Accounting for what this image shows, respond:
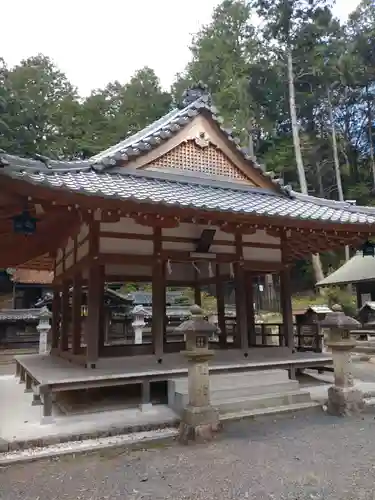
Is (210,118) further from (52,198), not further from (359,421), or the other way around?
(359,421)

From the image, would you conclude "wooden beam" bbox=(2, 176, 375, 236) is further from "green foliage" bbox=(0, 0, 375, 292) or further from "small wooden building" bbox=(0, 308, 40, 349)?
"green foliage" bbox=(0, 0, 375, 292)

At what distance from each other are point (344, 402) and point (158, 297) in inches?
135

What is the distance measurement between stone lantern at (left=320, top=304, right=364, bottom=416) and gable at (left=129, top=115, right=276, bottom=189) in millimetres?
3998

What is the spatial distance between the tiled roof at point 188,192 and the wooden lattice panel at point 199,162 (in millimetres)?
229

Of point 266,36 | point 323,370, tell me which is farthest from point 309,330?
point 266,36

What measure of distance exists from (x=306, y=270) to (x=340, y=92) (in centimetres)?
1505

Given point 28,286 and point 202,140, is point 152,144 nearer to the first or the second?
point 202,140

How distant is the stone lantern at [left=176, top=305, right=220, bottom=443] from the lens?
17.1 ft

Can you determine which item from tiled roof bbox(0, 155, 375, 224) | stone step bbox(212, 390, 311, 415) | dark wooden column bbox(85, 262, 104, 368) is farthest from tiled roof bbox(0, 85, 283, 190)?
stone step bbox(212, 390, 311, 415)

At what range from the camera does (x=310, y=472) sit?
4129mm

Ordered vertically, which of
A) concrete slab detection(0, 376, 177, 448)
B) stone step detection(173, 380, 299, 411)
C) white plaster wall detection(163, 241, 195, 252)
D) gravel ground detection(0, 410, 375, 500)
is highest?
white plaster wall detection(163, 241, 195, 252)

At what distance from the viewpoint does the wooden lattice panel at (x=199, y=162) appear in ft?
27.7

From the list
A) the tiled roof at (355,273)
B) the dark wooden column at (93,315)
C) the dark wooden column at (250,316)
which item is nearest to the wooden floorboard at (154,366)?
the dark wooden column at (93,315)

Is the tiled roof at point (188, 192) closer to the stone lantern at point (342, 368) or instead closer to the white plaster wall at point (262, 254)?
the white plaster wall at point (262, 254)
